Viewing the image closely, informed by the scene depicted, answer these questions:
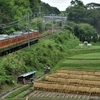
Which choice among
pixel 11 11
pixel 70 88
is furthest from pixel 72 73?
pixel 11 11

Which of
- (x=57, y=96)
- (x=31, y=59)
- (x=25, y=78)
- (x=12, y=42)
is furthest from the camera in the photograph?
(x=12, y=42)

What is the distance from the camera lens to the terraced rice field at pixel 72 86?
26.0 m

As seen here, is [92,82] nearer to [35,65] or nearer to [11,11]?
[35,65]

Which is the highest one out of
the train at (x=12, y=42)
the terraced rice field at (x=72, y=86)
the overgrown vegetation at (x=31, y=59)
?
the train at (x=12, y=42)

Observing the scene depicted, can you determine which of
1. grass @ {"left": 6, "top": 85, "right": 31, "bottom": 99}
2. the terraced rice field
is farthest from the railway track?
grass @ {"left": 6, "top": 85, "right": 31, "bottom": 99}

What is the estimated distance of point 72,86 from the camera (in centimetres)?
2692

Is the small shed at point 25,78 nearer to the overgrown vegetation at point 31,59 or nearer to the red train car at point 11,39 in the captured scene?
the overgrown vegetation at point 31,59

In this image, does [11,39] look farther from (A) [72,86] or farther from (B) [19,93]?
(A) [72,86]

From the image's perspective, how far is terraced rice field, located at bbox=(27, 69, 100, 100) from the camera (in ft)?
85.2

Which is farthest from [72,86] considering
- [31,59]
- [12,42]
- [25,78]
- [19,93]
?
[12,42]

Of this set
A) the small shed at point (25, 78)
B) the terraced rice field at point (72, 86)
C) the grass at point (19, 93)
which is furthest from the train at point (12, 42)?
the grass at point (19, 93)

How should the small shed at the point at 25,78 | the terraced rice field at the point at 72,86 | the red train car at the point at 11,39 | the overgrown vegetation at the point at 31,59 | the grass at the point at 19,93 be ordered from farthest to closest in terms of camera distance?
1. the red train car at the point at 11,39
2. the overgrown vegetation at the point at 31,59
3. the small shed at the point at 25,78
4. the terraced rice field at the point at 72,86
5. the grass at the point at 19,93

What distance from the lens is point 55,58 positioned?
147 feet

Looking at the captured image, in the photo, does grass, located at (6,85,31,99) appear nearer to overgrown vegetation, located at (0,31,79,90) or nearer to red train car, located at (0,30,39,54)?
overgrown vegetation, located at (0,31,79,90)
